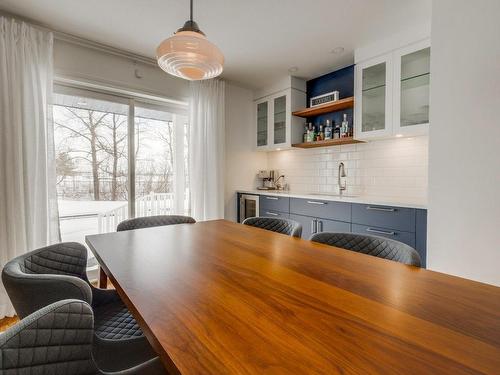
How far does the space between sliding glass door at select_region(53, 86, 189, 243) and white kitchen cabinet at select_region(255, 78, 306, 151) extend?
45.1 inches

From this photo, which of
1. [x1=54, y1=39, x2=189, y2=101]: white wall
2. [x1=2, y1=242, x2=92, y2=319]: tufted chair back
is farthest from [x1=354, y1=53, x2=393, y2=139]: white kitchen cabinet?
[x1=2, y1=242, x2=92, y2=319]: tufted chair back

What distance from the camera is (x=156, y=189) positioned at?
3.32 metres

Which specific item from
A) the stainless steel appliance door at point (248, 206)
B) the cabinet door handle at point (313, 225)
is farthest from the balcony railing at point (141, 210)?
the cabinet door handle at point (313, 225)

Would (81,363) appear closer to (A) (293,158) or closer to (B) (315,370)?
(B) (315,370)

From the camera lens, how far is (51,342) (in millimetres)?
559

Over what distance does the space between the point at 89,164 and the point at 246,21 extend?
217 cm

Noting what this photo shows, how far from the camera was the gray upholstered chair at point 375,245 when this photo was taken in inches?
45.9

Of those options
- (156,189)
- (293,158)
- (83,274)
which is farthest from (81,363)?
(293,158)

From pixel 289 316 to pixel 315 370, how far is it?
0.19 m

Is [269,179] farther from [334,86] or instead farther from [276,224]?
[276,224]

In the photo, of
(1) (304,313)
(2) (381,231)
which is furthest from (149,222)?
(2) (381,231)

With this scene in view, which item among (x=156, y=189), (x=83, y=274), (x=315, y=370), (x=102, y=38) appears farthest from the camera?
(x=156, y=189)

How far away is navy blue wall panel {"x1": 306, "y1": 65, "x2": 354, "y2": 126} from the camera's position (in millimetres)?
3201

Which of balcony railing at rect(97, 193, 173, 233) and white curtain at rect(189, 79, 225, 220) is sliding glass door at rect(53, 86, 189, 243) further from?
white curtain at rect(189, 79, 225, 220)
